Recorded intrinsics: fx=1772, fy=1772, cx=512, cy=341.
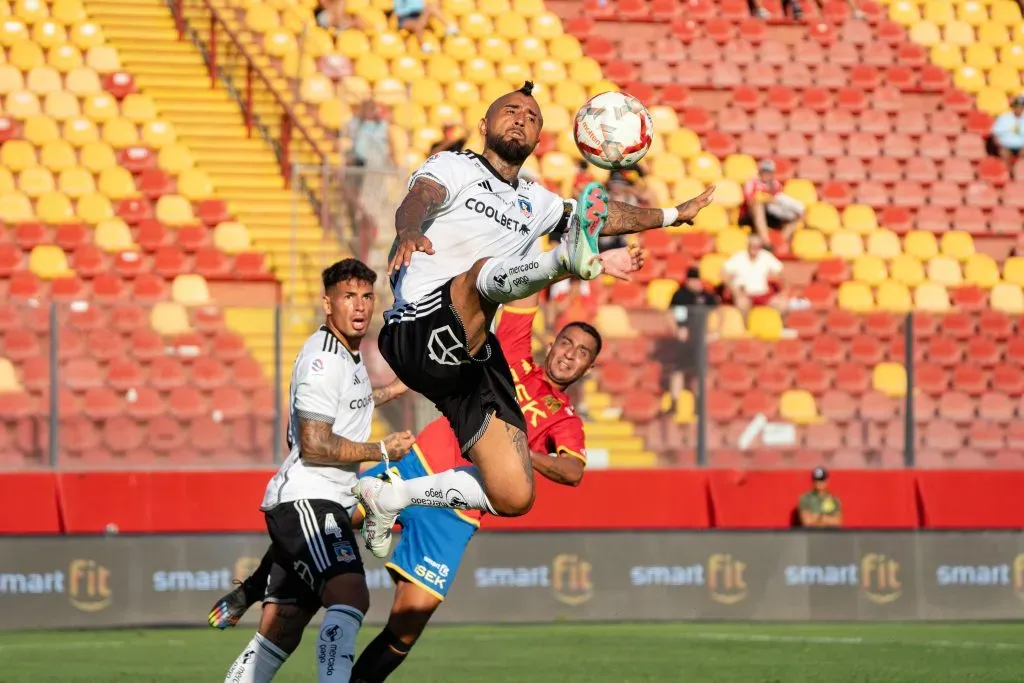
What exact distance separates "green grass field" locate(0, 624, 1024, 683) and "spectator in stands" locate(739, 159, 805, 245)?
7.57 metres

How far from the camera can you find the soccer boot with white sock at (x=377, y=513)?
28.4 ft

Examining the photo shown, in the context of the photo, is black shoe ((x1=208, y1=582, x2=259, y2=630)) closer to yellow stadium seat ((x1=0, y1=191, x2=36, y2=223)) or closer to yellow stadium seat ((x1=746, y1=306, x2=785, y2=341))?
yellow stadium seat ((x1=746, y1=306, x2=785, y2=341))

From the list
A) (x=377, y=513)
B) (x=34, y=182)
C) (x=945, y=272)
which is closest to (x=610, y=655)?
(x=377, y=513)

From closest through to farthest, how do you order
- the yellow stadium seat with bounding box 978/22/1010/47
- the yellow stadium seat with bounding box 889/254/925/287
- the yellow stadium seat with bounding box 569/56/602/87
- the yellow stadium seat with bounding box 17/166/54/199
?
the yellow stadium seat with bounding box 17/166/54/199
the yellow stadium seat with bounding box 889/254/925/287
the yellow stadium seat with bounding box 569/56/602/87
the yellow stadium seat with bounding box 978/22/1010/47

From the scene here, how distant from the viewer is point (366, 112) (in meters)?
19.5

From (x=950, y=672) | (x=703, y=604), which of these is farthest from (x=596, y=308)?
(x=950, y=672)

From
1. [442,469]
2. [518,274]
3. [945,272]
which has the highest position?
[518,274]

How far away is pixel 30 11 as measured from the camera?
21.8m

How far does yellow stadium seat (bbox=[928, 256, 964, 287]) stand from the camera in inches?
890

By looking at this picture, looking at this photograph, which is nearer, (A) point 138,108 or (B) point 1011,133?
(A) point 138,108

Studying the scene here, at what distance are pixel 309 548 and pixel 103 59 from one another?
47.5 ft

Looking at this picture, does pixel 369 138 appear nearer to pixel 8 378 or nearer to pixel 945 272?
pixel 8 378

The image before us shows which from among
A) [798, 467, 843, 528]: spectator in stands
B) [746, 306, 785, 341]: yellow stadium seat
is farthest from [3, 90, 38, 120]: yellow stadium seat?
[798, 467, 843, 528]: spectator in stands

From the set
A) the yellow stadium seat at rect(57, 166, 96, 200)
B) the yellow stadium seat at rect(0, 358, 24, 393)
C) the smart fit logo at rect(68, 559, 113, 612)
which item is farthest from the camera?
the yellow stadium seat at rect(57, 166, 96, 200)
